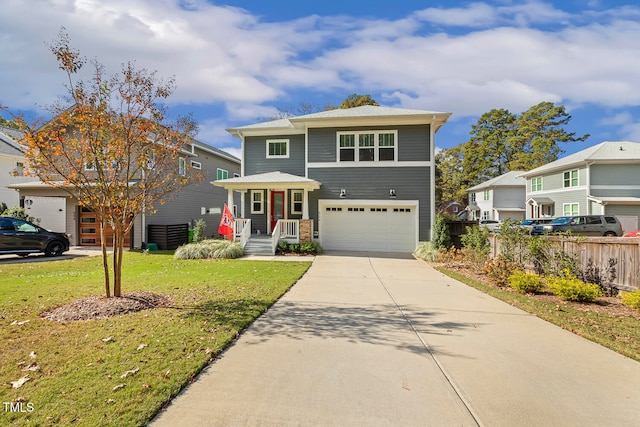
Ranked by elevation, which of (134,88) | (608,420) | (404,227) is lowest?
(608,420)

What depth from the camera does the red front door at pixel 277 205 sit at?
1583cm

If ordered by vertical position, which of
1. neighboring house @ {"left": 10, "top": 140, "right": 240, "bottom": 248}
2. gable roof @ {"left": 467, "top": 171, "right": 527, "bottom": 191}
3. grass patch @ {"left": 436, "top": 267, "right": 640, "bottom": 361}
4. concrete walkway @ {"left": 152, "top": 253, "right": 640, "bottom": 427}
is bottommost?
grass patch @ {"left": 436, "top": 267, "right": 640, "bottom": 361}

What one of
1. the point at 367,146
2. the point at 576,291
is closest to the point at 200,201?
the point at 367,146

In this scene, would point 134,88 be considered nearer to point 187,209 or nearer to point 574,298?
point 574,298

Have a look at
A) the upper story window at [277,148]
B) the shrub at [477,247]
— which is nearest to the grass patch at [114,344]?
the shrub at [477,247]

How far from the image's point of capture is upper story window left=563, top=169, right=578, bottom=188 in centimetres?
2382

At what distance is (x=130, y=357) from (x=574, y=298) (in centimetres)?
786

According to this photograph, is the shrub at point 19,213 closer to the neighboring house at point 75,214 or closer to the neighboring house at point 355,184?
the neighboring house at point 75,214

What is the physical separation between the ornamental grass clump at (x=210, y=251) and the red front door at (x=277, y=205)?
129 inches

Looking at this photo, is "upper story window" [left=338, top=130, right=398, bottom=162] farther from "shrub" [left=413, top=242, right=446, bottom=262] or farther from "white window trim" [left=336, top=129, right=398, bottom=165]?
"shrub" [left=413, top=242, right=446, bottom=262]

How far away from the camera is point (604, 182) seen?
867 inches

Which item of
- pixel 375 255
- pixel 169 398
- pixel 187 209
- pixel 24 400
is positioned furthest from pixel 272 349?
pixel 187 209

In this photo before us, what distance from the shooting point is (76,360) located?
3365 millimetres

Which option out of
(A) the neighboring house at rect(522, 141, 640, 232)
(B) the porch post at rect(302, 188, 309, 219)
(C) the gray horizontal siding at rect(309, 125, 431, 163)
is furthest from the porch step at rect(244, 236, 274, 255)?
(A) the neighboring house at rect(522, 141, 640, 232)
